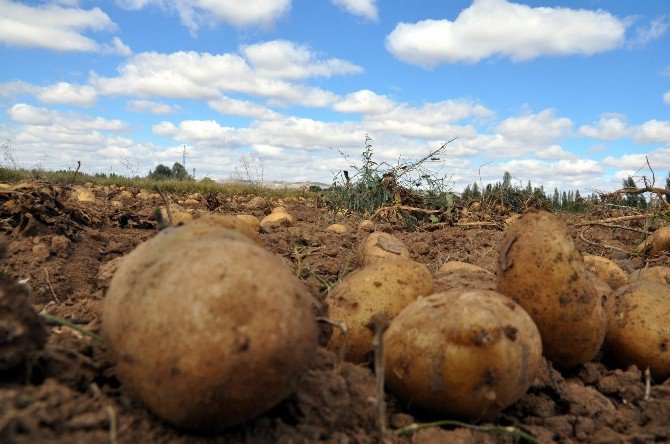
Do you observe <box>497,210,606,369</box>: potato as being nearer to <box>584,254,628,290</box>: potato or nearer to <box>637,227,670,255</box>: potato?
<box>584,254,628,290</box>: potato

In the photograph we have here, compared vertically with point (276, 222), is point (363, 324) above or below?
below

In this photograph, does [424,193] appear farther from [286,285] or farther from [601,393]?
[286,285]

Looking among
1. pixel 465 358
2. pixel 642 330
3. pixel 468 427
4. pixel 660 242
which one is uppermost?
pixel 660 242

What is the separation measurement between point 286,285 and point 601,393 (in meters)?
1.91

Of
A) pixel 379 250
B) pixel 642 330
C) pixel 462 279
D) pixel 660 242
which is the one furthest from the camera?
pixel 660 242

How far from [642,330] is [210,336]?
8.11ft

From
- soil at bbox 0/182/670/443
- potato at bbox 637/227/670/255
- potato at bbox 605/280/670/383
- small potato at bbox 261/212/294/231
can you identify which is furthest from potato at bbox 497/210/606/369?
small potato at bbox 261/212/294/231

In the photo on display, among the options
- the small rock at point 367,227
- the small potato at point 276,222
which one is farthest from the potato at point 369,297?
the small potato at point 276,222

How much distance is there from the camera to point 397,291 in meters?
2.56

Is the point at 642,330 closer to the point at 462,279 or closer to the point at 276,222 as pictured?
A: the point at 462,279

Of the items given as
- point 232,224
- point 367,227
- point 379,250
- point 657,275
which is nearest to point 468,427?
point 232,224

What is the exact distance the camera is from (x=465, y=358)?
1917 millimetres

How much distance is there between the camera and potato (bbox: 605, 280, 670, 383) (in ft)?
9.26

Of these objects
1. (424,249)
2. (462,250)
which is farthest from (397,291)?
(462,250)
